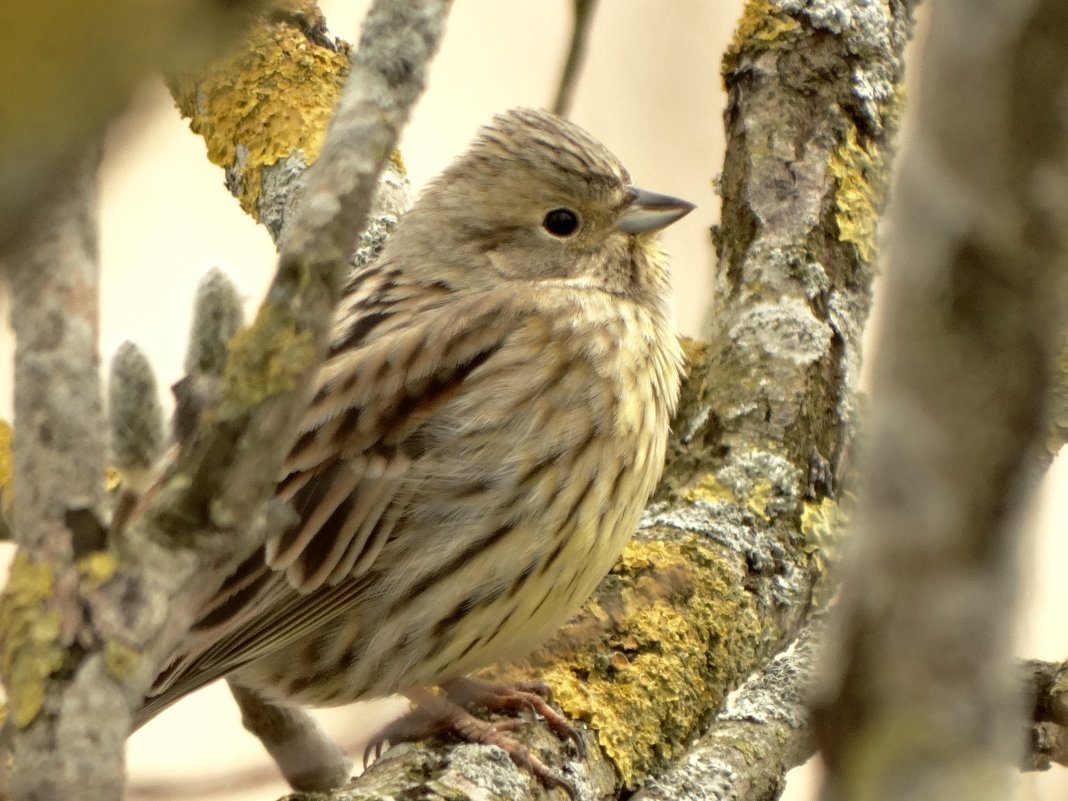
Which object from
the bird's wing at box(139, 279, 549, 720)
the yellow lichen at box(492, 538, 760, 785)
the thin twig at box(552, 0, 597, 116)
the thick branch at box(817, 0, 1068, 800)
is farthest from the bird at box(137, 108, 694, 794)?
the thick branch at box(817, 0, 1068, 800)

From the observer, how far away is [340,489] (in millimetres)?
2889

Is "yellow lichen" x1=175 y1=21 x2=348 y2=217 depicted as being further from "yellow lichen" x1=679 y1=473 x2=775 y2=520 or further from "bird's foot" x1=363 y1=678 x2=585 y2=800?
"bird's foot" x1=363 y1=678 x2=585 y2=800

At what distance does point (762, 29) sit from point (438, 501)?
1554 millimetres

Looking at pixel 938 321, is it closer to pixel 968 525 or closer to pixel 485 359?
pixel 968 525

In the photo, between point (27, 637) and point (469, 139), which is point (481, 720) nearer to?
point (27, 637)

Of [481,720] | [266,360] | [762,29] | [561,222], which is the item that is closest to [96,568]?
[266,360]

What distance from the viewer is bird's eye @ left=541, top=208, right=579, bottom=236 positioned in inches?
137

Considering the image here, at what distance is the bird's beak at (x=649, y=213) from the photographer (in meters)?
3.45

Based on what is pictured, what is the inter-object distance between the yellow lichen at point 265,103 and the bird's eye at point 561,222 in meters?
0.61

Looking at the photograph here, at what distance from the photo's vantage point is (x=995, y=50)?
0.83m

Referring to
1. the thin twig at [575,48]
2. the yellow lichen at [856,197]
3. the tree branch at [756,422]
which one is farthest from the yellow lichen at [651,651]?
the thin twig at [575,48]

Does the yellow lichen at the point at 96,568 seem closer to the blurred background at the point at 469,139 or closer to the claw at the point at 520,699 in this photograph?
the claw at the point at 520,699

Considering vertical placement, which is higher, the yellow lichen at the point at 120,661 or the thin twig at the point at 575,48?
the thin twig at the point at 575,48

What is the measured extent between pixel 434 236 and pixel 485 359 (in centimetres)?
47
